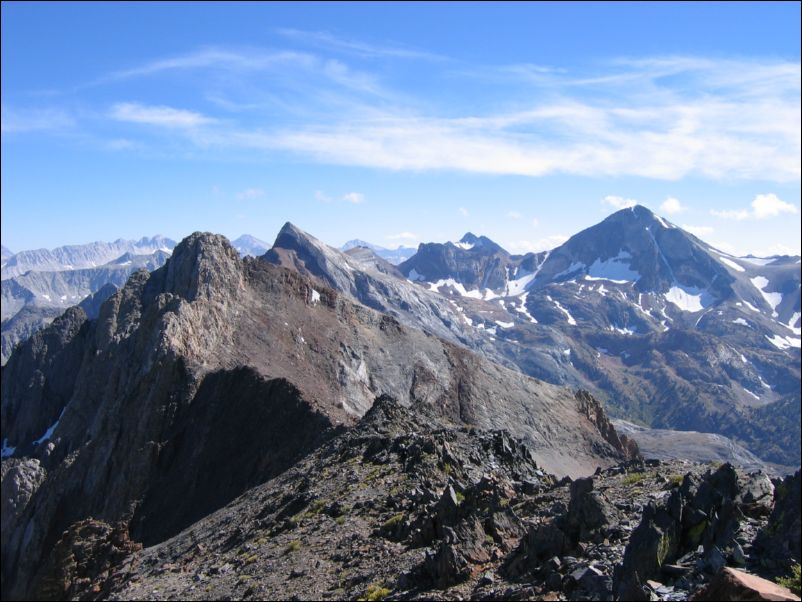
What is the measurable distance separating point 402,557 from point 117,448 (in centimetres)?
6321

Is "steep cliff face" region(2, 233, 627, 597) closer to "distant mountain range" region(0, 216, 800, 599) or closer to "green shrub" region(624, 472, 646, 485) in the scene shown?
"distant mountain range" region(0, 216, 800, 599)

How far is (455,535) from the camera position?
80.5 ft

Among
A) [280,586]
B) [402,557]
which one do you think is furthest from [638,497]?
[280,586]

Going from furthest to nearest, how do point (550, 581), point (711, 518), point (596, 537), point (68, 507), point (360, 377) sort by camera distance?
1. point (360, 377)
2. point (68, 507)
3. point (596, 537)
4. point (711, 518)
5. point (550, 581)

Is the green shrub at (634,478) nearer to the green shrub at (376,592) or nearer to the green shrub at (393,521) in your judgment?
the green shrub at (393,521)

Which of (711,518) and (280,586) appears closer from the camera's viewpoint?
(711,518)

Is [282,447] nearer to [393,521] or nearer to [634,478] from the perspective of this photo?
[393,521]

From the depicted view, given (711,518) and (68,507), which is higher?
(711,518)

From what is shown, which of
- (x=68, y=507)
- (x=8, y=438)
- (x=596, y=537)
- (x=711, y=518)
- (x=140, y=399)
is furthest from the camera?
(x=8, y=438)

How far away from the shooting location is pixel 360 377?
116 metres

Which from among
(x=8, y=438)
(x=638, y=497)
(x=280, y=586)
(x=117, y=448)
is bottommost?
(x=8, y=438)

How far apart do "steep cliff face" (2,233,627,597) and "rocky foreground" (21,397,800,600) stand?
1654 centimetres

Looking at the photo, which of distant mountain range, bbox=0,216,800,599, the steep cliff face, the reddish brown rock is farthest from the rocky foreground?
the steep cliff face

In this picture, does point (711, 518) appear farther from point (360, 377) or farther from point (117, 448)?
point (360, 377)
